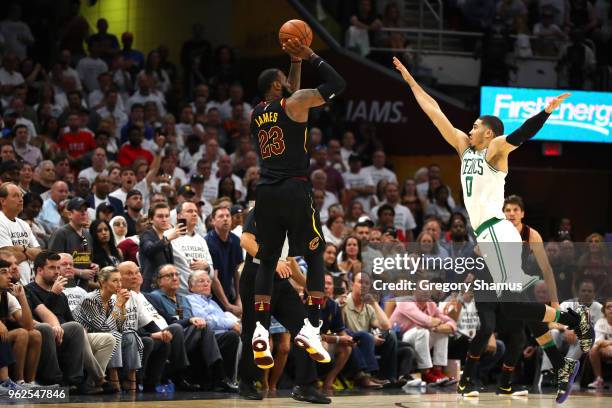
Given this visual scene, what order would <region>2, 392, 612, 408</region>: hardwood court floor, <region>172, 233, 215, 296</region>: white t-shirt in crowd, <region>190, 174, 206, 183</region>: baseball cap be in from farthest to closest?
<region>190, 174, 206, 183</region>: baseball cap
<region>172, 233, 215, 296</region>: white t-shirt in crowd
<region>2, 392, 612, 408</region>: hardwood court floor

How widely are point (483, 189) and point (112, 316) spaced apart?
3927mm

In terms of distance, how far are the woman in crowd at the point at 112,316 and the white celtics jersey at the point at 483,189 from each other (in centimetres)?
358

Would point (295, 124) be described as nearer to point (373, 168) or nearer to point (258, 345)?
point (258, 345)

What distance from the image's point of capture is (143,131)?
17078mm

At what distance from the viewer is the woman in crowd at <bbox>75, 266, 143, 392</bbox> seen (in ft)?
37.5

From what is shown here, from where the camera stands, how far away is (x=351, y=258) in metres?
14.4

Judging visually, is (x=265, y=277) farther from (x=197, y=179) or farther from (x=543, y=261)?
(x=197, y=179)

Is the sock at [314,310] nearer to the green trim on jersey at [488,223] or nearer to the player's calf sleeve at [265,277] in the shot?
the player's calf sleeve at [265,277]

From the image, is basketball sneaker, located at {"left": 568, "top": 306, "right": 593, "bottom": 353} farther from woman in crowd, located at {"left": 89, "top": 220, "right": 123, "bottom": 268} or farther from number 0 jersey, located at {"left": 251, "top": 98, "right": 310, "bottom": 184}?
woman in crowd, located at {"left": 89, "top": 220, "right": 123, "bottom": 268}

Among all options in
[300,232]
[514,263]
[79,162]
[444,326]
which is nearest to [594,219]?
[444,326]

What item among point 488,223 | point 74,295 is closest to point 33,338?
point 74,295

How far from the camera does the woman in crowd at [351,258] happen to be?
1429 centimetres

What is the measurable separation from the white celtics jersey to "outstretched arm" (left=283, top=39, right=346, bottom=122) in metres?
1.84

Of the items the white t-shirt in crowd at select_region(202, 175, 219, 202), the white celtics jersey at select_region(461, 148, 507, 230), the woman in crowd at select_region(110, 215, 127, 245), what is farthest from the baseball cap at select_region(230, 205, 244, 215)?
the white celtics jersey at select_region(461, 148, 507, 230)
